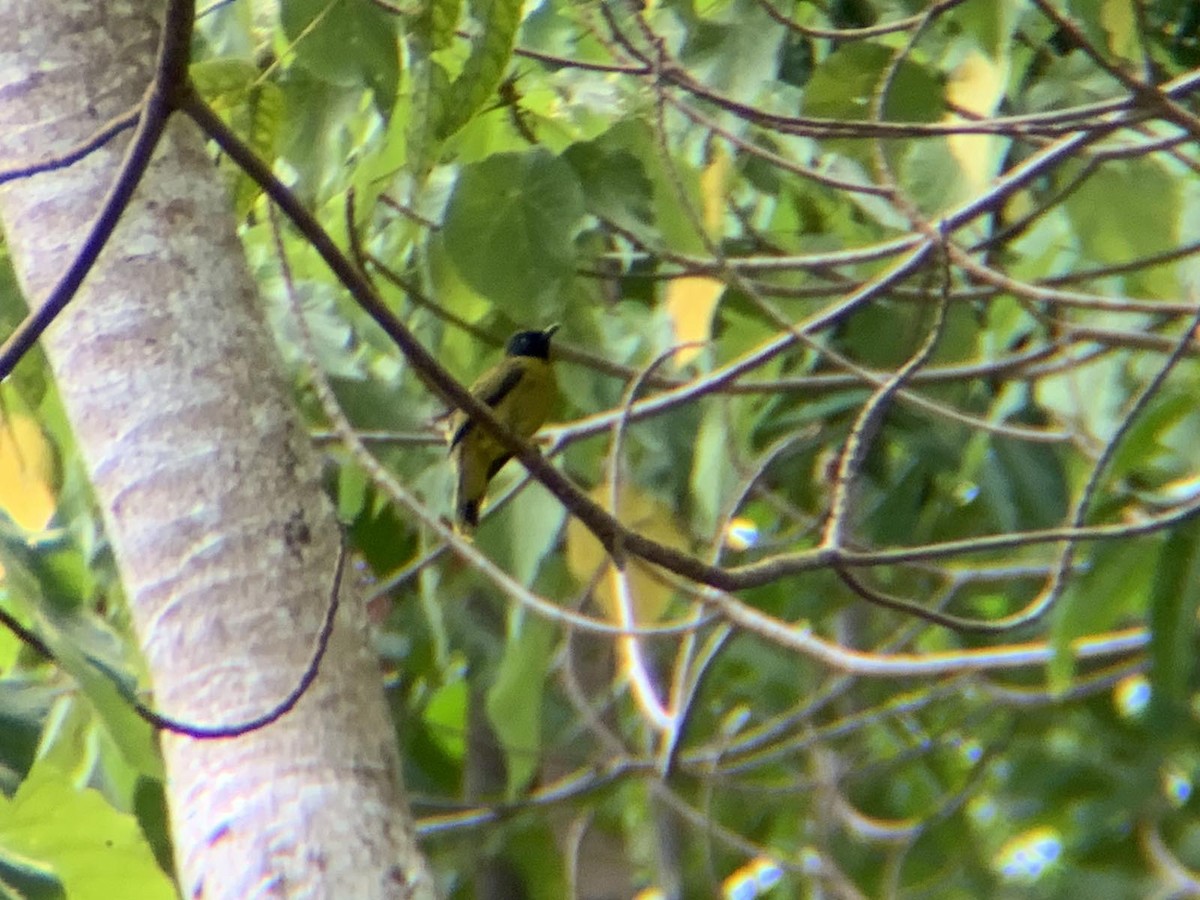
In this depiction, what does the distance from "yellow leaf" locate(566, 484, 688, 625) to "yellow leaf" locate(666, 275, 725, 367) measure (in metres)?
0.55

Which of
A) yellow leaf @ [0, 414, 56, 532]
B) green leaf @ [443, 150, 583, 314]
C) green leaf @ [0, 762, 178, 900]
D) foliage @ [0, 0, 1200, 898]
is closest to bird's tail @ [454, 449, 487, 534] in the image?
foliage @ [0, 0, 1200, 898]

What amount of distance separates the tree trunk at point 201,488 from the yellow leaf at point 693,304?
0.91 meters

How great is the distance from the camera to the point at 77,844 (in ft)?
5.94

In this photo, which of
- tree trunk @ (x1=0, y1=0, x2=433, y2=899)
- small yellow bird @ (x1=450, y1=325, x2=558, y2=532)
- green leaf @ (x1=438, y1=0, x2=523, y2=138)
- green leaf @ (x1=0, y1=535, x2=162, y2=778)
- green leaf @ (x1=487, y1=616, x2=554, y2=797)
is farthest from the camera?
small yellow bird @ (x1=450, y1=325, x2=558, y2=532)

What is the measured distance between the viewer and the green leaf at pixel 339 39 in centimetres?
217

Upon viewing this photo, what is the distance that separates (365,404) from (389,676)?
1.89 m

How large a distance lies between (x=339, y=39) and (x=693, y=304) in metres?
0.84

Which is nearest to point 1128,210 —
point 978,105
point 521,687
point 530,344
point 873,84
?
point 978,105

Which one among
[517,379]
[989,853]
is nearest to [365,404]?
[517,379]

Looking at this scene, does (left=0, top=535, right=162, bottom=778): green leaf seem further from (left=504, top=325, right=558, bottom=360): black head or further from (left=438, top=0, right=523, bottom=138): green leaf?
(left=504, top=325, right=558, bottom=360): black head

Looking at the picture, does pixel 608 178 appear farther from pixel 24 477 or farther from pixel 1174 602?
pixel 1174 602

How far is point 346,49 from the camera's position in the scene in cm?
219

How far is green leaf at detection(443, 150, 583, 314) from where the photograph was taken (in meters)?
2.54

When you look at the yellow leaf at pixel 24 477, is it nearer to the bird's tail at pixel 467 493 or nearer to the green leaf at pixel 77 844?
the green leaf at pixel 77 844
